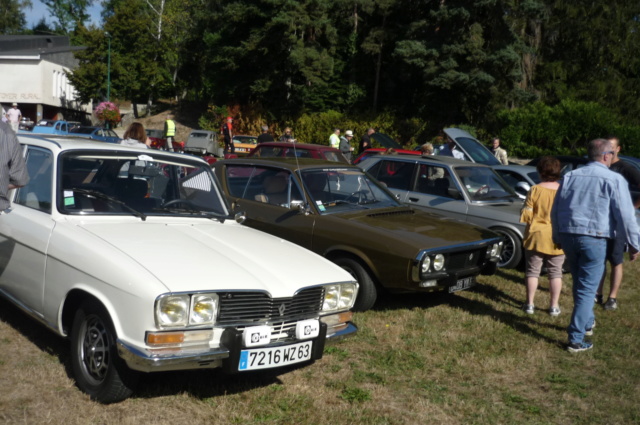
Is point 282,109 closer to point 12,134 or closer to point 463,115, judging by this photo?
point 463,115

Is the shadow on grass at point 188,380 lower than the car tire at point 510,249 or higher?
lower

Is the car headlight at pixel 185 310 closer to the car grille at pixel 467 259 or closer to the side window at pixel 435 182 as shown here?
the car grille at pixel 467 259

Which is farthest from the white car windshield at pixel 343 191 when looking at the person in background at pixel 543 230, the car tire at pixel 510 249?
the car tire at pixel 510 249

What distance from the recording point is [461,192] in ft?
31.1

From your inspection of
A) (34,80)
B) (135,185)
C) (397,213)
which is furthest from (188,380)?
(34,80)

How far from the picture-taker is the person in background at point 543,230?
695 centimetres

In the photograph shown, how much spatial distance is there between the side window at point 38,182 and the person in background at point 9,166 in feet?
0.45

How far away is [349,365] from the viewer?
5.31 m

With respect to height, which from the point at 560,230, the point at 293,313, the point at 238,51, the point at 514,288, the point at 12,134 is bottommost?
the point at 514,288

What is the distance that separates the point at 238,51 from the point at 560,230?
36317 mm

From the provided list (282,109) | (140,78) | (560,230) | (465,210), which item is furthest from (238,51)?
(560,230)

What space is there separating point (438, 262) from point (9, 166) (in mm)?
4047

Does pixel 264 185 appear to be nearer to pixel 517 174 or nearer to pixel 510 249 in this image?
pixel 510 249

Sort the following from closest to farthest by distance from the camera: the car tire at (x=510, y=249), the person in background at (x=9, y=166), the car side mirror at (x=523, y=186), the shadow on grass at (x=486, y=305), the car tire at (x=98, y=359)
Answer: the car tire at (x=98, y=359) → the person in background at (x=9, y=166) → the shadow on grass at (x=486, y=305) → the car side mirror at (x=523, y=186) → the car tire at (x=510, y=249)
